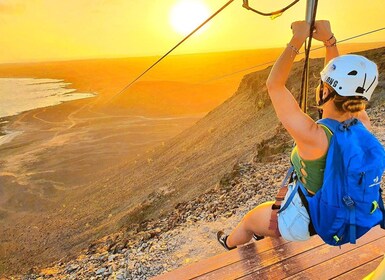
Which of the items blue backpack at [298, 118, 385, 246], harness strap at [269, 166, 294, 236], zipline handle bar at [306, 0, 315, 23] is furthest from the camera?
harness strap at [269, 166, 294, 236]

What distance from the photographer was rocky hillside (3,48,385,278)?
845 cm

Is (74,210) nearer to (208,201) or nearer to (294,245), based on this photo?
(208,201)

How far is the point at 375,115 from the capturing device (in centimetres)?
1091

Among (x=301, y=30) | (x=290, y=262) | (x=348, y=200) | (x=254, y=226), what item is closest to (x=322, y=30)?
(x=301, y=30)

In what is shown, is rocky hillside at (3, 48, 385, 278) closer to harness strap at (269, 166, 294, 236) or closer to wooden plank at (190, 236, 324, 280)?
harness strap at (269, 166, 294, 236)

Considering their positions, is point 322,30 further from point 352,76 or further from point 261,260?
point 261,260

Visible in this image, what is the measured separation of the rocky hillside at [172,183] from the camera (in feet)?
27.7

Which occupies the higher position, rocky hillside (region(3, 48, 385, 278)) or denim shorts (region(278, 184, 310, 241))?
denim shorts (region(278, 184, 310, 241))

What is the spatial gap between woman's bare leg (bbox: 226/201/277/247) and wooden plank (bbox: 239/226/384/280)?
0.30 metres

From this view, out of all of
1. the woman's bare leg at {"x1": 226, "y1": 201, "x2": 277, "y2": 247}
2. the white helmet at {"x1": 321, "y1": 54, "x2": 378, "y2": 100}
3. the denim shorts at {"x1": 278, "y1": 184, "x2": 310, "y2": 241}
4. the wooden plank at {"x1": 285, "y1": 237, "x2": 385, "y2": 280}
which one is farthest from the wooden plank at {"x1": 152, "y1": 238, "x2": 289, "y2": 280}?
the white helmet at {"x1": 321, "y1": 54, "x2": 378, "y2": 100}

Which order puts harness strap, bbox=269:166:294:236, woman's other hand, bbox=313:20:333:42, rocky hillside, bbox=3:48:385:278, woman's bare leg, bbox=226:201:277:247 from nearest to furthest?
woman's other hand, bbox=313:20:333:42 → harness strap, bbox=269:166:294:236 → woman's bare leg, bbox=226:201:277:247 → rocky hillside, bbox=3:48:385:278

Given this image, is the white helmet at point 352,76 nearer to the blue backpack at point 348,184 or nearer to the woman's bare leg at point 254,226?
the blue backpack at point 348,184

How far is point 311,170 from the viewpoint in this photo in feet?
7.13

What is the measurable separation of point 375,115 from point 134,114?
44281 millimetres
